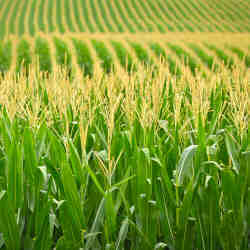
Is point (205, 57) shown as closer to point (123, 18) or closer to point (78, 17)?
point (123, 18)

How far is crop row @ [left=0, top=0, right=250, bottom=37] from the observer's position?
22.9 metres

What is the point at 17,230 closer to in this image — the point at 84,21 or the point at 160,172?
the point at 160,172

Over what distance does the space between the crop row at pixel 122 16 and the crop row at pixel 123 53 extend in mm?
11090

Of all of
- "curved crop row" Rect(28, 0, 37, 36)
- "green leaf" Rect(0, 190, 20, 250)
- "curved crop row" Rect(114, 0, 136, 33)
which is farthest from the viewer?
"curved crop row" Rect(114, 0, 136, 33)

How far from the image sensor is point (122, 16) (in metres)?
26.1

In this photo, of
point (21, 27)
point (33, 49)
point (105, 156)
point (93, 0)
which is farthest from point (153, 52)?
point (93, 0)

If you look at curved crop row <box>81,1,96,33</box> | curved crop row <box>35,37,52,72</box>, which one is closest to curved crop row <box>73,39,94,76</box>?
curved crop row <box>35,37,52,72</box>

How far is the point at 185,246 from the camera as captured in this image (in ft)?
6.28

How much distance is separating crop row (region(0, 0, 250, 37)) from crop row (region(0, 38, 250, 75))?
11090 mm

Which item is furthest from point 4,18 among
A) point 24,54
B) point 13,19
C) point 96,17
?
point 24,54

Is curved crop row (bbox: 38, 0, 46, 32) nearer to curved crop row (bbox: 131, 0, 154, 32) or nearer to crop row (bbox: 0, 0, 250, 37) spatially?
crop row (bbox: 0, 0, 250, 37)

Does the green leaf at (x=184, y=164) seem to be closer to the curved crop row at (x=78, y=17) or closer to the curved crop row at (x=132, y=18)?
the curved crop row at (x=132, y=18)

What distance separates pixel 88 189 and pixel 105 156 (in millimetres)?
225

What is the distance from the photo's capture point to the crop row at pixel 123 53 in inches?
388
